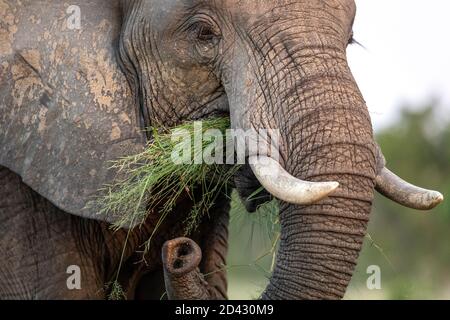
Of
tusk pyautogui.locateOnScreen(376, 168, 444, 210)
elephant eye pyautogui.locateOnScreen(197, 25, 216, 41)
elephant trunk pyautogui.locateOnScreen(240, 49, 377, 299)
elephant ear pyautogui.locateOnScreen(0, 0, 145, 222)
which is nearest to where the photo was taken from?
elephant trunk pyautogui.locateOnScreen(240, 49, 377, 299)

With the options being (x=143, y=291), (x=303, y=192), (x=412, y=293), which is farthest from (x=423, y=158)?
(x=303, y=192)

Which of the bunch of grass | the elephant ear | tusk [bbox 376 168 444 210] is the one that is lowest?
tusk [bbox 376 168 444 210]

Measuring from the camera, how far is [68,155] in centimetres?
472

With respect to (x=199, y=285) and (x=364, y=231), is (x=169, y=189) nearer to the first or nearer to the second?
(x=199, y=285)

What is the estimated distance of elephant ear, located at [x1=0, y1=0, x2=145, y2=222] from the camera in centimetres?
468

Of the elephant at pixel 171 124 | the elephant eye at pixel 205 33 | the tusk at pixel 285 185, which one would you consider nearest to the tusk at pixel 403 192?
the elephant at pixel 171 124

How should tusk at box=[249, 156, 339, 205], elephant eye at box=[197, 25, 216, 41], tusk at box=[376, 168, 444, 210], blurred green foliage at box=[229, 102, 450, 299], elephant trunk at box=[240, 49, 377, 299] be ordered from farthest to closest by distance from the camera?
blurred green foliage at box=[229, 102, 450, 299] < elephant eye at box=[197, 25, 216, 41] < tusk at box=[376, 168, 444, 210] < elephant trunk at box=[240, 49, 377, 299] < tusk at box=[249, 156, 339, 205]

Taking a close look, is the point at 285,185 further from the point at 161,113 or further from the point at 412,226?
the point at 412,226

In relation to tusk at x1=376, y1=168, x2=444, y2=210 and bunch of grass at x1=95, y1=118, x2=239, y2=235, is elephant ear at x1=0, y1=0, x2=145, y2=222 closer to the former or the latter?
bunch of grass at x1=95, y1=118, x2=239, y2=235

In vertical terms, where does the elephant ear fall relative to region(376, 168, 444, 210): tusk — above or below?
above

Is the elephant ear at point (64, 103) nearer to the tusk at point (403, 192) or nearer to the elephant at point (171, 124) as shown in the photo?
the elephant at point (171, 124)

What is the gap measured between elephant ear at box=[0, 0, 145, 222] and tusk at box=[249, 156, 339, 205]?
2.24 ft

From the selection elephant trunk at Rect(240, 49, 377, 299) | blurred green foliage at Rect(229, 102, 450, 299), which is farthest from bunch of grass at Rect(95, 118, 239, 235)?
blurred green foliage at Rect(229, 102, 450, 299)
